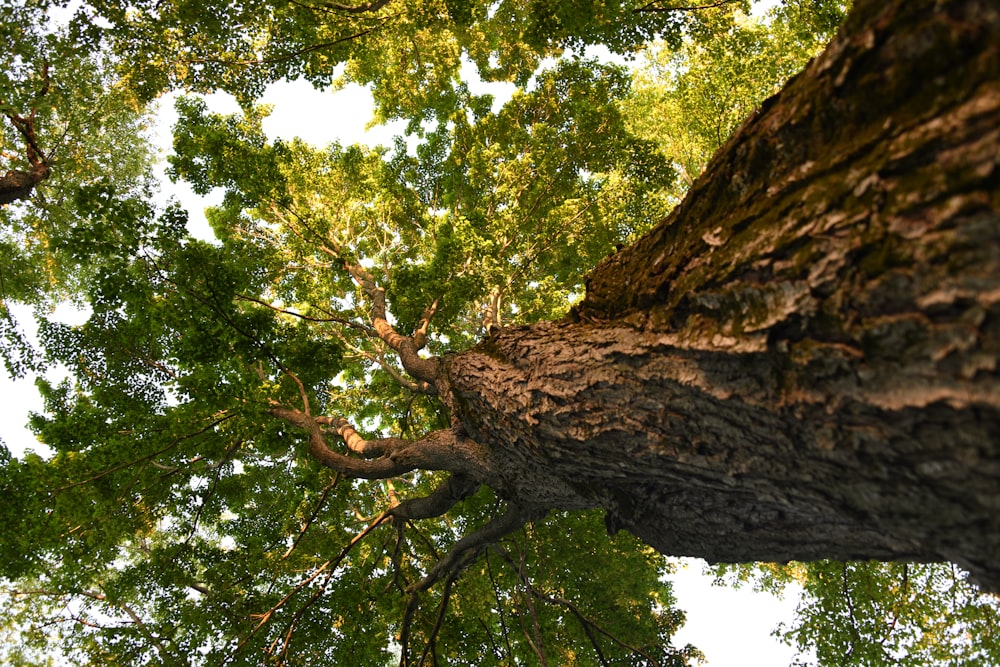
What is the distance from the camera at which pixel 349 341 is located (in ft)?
31.7

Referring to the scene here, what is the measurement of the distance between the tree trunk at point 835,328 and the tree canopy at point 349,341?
193 millimetres

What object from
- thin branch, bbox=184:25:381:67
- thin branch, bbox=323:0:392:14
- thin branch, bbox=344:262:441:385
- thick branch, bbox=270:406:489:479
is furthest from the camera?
thin branch, bbox=184:25:381:67

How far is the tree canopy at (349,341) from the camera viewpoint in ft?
→ 16.7

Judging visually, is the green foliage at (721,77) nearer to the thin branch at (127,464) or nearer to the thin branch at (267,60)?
the thin branch at (267,60)

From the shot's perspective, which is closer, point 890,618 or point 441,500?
point 441,500

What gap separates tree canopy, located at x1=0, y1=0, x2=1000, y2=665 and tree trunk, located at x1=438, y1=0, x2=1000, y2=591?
0.63 ft

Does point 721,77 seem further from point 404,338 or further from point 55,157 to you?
point 55,157

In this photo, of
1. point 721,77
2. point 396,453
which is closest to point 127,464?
point 396,453

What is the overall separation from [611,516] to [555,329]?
1.30 metres

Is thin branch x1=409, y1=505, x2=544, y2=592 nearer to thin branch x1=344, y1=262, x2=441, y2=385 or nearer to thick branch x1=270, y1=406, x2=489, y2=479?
thick branch x1=270, y1=406, x2=489, y2=479

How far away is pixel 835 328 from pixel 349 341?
29.4ft

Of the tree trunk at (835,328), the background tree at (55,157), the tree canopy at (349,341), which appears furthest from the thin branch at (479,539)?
the background tree at (55,157)

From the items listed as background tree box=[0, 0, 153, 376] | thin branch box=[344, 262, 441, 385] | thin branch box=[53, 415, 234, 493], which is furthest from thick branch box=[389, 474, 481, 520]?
Answer: background tree box=[0, 0, 153, 376]

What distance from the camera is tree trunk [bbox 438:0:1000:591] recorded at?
1.38 meters
